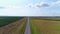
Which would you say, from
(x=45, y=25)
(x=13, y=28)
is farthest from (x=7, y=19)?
(x=45, y=25)

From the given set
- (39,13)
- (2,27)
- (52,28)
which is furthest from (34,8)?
(2,27)

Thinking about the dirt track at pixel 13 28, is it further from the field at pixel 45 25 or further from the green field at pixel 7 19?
the field at pixel 45 25

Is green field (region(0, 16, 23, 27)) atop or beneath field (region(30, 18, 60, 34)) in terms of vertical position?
atop

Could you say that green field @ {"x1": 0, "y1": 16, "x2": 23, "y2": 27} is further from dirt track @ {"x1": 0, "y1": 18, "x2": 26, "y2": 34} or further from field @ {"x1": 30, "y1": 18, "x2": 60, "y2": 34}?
field @ {"x1": 30, "y1": 18, "x2": 60, "y2": 34}

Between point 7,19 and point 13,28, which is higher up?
point 7,19

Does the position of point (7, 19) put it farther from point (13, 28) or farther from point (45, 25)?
point (45, 25)

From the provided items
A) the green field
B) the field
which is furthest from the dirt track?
the field

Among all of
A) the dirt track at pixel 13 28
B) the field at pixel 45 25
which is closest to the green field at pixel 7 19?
the dirt track at pixel 13 28
